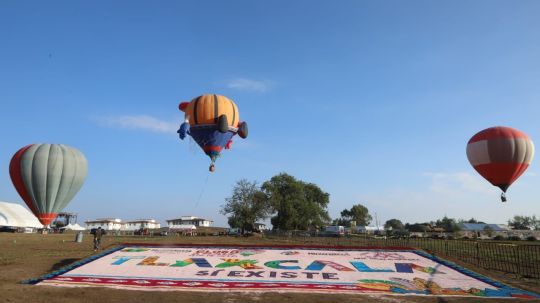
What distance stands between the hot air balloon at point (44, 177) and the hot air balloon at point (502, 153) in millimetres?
44888

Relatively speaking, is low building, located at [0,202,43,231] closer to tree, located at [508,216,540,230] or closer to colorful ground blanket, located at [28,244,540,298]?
colorful ground blanket, located at [28,244,540,298]

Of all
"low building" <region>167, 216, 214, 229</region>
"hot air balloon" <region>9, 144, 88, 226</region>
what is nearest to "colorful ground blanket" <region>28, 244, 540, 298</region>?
"hot air balloon" <region>9, 144, 88, 226</region>

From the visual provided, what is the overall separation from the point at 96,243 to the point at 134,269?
34.2 ft

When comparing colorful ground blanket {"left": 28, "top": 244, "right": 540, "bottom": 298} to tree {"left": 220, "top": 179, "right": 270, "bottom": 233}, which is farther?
tree {"left": 220, "top": 179, "right": 270, "bottom": 233}

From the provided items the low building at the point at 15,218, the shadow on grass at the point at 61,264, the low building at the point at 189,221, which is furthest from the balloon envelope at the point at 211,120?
the low building at the point at 189,221

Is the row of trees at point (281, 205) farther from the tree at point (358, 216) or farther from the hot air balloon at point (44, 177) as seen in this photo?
the tree at point (358, 216)

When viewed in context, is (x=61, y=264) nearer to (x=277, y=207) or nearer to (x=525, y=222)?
(x=277, y=207)

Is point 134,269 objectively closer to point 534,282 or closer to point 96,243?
point 96,243

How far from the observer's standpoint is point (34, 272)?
18734mm

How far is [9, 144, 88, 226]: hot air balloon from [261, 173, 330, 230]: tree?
41.2 metres

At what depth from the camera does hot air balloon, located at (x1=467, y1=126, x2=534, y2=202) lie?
33344 millimetres

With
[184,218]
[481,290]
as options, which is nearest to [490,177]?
[481,290]

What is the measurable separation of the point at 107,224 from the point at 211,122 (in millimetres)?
139845

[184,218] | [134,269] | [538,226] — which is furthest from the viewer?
[538,226]
